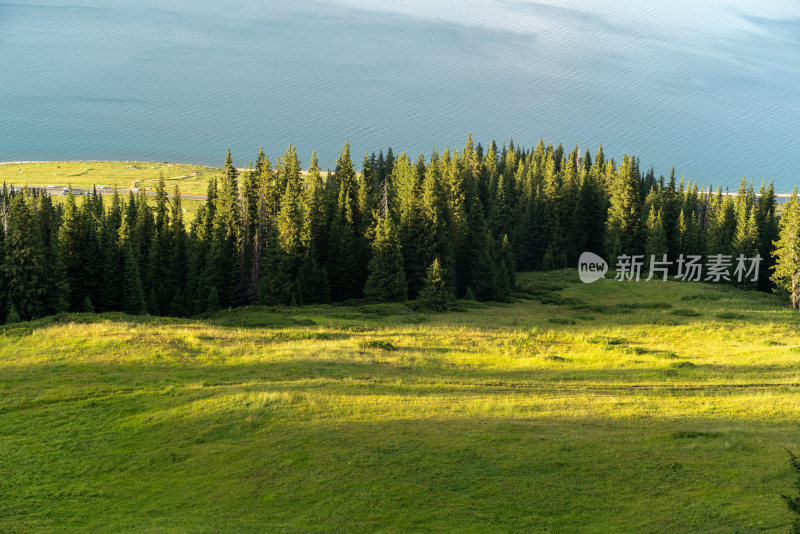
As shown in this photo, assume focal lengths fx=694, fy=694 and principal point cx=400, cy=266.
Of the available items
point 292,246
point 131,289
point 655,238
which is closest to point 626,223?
point 655,238

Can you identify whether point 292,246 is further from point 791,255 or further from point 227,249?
point 791,255

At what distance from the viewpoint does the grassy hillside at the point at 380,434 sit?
19.7 m

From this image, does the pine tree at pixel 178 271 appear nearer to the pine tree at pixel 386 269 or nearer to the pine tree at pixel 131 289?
the pine tree at pixel 131 289

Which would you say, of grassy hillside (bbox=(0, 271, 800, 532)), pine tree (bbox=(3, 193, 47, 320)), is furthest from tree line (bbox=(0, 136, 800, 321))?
grassy hillside (bbox=(0, 271, 800, 532))

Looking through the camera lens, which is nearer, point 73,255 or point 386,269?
point 73,255

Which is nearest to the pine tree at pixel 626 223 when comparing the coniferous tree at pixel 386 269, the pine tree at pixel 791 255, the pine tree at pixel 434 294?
the pine tree at pixel 791 255

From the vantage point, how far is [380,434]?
24.6m

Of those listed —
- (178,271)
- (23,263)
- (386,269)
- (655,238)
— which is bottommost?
(178,271)

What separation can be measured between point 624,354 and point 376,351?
53.8 feet

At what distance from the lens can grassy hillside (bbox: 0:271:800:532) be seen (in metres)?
19.7

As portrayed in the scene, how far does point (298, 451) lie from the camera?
23.4 m

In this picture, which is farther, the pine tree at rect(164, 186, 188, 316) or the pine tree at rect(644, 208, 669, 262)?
the pine tree at rect(644, 208, 669, 262)

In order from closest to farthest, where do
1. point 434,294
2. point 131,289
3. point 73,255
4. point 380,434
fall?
1. point 380,434
2. point 73,255
3. point 131,289
4. point 434,294

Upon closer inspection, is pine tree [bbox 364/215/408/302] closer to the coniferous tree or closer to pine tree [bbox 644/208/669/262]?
the coniferous tree
